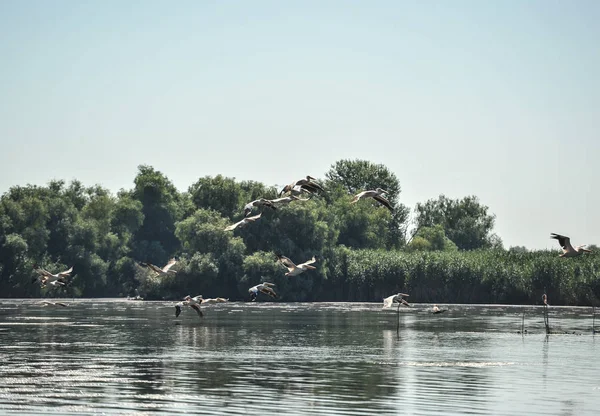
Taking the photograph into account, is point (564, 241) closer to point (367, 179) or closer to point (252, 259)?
point (252, 259)

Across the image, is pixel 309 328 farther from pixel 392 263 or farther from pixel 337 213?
pixel 337 213

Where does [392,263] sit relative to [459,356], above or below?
above

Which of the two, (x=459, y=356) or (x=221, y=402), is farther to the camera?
(x=459, y=356)

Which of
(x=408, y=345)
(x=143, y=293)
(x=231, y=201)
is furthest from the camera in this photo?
(x=231, y=201)

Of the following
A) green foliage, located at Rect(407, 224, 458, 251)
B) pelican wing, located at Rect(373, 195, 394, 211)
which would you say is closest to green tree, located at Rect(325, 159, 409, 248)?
green foliage, located at Rect(407, 224, 458, 251)

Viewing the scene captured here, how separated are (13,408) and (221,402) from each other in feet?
21.7

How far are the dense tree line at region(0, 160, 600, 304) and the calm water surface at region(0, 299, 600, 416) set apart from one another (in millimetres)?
32964

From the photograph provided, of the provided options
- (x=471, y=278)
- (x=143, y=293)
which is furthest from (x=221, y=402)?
(x=143, y=293)

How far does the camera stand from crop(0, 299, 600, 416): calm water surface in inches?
1484

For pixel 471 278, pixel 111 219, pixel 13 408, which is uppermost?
pixel 111 219

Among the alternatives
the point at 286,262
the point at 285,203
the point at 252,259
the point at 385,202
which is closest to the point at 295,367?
Result: the point at 286,262

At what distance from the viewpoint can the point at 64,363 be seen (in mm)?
49188

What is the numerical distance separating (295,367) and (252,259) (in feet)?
240

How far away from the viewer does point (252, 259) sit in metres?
122
